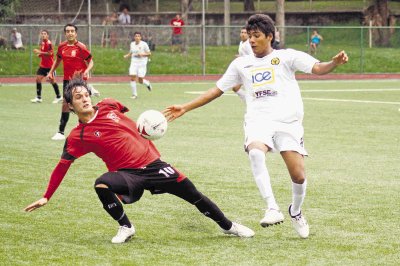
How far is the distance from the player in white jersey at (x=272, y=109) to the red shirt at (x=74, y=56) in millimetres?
10719

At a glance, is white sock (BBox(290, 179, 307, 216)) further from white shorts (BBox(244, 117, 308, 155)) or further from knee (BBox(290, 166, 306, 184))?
white shorts (BBox(244, 117, 308, 155))

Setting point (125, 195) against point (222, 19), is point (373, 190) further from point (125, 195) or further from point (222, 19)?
point (222, 19)

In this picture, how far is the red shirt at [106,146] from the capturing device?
785cm

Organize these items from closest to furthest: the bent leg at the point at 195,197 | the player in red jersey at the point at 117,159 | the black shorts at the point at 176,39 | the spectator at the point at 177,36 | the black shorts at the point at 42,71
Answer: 1. the player in red jersey at the point at 117,159
2. the bent leg at the point at 195,197
3. the black shorts at the point at 42,71
4. the spectator at the point at 177,36
5. the black shorts at the point at 176,39

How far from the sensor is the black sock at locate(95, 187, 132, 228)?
25.5 feet

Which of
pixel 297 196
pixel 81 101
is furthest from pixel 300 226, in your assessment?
pixel 81 101

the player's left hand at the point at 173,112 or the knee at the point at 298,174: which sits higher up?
the player's left hand at the point at 173,112

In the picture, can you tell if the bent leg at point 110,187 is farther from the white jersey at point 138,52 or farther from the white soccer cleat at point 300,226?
the white jersey at point 138,52

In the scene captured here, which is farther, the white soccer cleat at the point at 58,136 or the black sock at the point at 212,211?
the white soccer cleat at the point at 58,136

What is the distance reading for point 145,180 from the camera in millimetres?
7891

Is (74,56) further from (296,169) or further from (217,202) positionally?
(296,169)

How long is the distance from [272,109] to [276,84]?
218mm

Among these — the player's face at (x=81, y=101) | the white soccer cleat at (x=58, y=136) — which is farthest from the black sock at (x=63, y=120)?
the player's face at (x=81, y=101)

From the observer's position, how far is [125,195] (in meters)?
7.83
